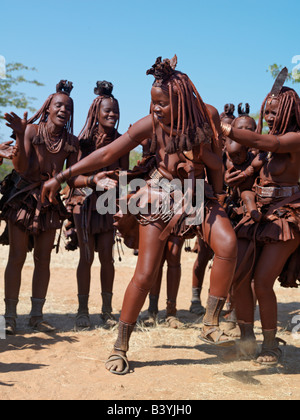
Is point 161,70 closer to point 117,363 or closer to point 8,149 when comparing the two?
point 8,149

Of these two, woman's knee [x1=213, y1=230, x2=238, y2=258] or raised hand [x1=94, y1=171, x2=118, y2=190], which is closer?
woman's knee [x1=213, y1=230, x2=238, y2=258]

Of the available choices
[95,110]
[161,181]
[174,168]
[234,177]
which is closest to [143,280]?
[161,181]

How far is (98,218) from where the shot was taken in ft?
19.3

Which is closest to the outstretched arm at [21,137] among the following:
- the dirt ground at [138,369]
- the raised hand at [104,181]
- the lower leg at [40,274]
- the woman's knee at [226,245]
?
the lower leg at [40,274]

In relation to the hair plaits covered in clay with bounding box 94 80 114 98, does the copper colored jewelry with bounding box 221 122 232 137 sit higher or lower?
lower

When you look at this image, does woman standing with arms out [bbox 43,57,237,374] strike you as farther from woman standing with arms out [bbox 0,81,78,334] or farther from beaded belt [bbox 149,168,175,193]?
woman standing with arms out [bbox 0,81,78,334]

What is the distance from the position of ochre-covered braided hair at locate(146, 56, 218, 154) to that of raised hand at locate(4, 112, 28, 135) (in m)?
1.55

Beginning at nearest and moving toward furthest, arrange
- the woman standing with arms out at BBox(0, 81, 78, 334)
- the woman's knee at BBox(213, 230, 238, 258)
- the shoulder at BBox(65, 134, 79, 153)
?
the woman's knee at BBox(213, 230, 238, 258), the woman standing with arms out at BBox(0, 81, 78, 334), the shoulder at BBox(65, 134, 79, 153)

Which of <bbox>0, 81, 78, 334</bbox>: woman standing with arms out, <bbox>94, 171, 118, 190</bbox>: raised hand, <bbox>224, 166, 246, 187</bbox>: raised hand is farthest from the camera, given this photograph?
<bbox>0, 81, 78, 334</bbox>: woman standing with arms out

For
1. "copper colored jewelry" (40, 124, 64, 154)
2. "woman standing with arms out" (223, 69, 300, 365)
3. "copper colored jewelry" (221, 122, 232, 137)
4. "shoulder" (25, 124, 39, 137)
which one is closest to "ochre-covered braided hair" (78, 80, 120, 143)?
"copper colored jewelry" (40, 124, 64, 154)

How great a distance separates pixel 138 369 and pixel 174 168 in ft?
5.63

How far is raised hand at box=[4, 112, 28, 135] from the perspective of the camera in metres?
5.02

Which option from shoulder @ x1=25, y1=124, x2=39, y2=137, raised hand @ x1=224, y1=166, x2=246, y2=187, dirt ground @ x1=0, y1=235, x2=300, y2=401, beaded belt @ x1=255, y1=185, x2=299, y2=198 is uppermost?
shoulder @ x1=25, y1=124, x2=39, y2=137

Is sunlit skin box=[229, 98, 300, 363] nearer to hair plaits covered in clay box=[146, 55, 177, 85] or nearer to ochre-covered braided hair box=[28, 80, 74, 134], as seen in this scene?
hair plaits covered in clay box=[146, 55, 177, 85]
